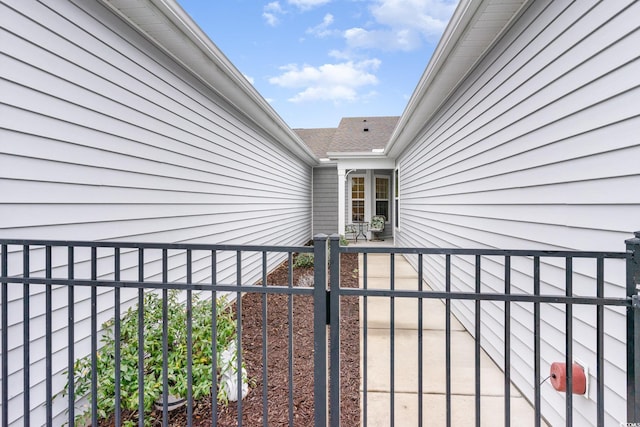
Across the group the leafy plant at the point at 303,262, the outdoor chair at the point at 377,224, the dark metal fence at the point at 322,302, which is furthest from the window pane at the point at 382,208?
the dark metal fence at the point at 322,302

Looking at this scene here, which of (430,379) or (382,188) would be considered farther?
(382,188)

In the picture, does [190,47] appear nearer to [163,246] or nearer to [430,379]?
[163,246]

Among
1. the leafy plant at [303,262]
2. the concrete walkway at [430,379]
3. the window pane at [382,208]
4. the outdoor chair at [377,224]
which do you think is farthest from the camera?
the window pane at [382,208]

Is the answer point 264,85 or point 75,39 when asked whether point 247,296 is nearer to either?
point 75,39

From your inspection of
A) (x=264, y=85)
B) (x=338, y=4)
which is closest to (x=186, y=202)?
(x=338, y=4)

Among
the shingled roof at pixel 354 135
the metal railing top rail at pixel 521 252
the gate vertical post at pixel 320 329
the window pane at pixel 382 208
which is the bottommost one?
the gate vertical post at pixel 320 329

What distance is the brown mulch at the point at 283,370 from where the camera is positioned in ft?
7.11

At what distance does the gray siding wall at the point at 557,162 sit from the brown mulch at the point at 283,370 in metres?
1.25

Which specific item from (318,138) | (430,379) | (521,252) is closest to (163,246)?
(521,252)

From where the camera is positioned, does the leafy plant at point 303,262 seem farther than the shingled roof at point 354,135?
No

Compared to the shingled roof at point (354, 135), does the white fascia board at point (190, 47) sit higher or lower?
lower

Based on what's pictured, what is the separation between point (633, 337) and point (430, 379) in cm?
156

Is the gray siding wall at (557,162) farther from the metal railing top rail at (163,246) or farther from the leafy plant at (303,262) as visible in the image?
the leafy plant at (303,262)

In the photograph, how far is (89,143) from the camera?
230 cm
